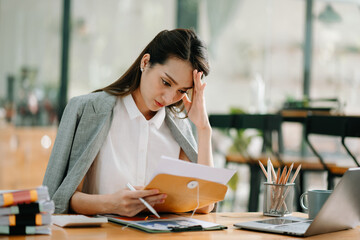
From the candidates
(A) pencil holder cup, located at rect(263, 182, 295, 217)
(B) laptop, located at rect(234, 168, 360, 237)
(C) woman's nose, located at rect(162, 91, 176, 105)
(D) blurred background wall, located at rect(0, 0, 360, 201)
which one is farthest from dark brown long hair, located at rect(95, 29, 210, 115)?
(D) blurred background wall, located at rect(0, 0, 360, 201)

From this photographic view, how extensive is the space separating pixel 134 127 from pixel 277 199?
0.58 m

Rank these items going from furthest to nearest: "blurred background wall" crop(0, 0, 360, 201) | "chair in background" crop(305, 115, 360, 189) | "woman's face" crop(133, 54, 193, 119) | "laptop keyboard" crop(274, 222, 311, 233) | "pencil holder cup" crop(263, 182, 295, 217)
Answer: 1. "blurred background wall" crop(0, 0, 360, 201)
2. "chair in background" crop(305, 115, 360, 189)
3. "woman's face" crop(133, 54, 193, 119)
4. "pencil holder cup" crop(263, 182, 295, 217)
5. "laptop keyboard" crop(274, 222, 311, 233)

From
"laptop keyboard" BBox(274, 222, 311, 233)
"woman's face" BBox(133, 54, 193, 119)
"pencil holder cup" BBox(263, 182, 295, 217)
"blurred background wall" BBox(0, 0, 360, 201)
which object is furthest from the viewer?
"blurred background wall" BBox(0, 0, 360, 201)

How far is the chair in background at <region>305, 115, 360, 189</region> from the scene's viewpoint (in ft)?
9.60


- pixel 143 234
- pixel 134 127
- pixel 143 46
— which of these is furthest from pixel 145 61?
pixel 143 46

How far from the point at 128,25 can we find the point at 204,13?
91 centimetres

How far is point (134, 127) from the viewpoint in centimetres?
181

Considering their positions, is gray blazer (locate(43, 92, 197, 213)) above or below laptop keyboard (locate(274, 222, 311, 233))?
above

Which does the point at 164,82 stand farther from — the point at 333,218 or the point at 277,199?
the point at 333,218

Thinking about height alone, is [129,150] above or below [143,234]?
above

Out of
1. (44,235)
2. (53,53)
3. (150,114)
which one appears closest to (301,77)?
(53,53)

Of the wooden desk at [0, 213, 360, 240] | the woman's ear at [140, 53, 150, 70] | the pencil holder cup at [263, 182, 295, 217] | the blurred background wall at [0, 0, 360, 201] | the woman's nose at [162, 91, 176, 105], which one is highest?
the blurred background wall at [0, 0, 360, 201]

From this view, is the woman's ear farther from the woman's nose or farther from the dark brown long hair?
the woman's nose

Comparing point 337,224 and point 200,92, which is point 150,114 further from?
point 337,224
